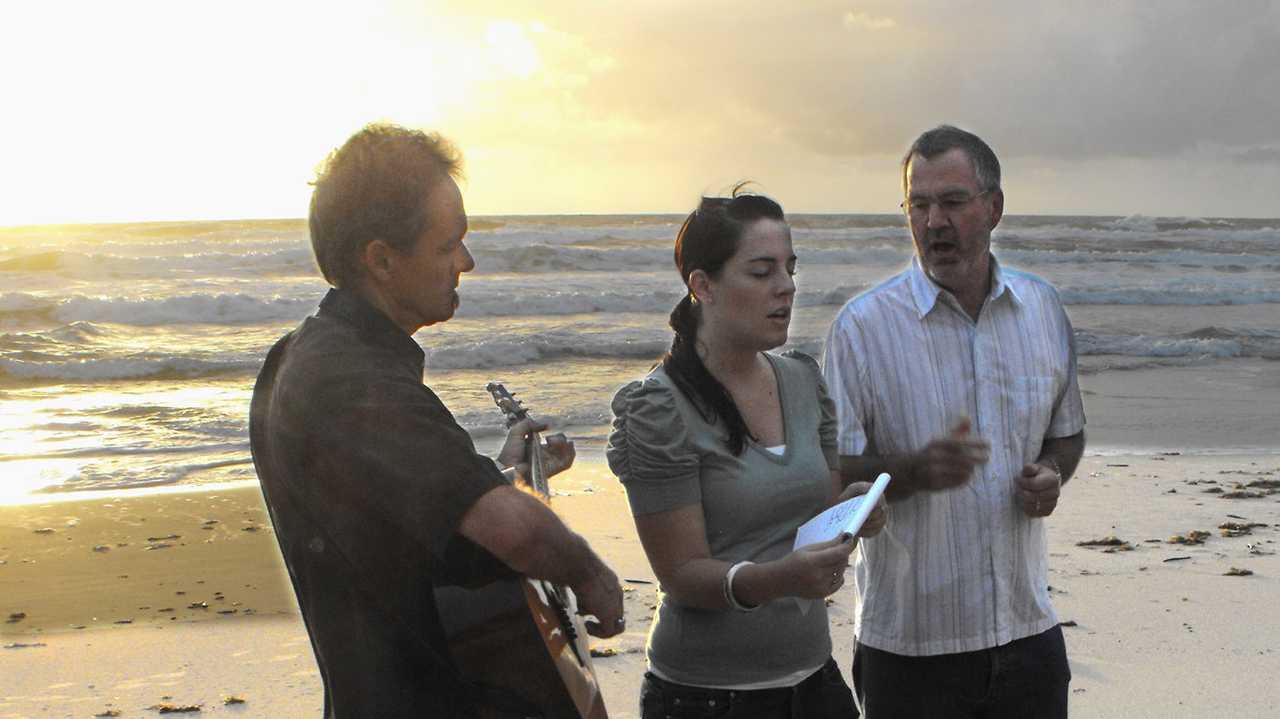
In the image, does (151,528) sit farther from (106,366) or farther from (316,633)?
(106,366)

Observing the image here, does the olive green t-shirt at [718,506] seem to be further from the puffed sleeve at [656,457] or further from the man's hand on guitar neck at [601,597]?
the man's hand on guitar neck at [601,597]

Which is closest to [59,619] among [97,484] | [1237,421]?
[97,484]

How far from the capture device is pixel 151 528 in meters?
7.85

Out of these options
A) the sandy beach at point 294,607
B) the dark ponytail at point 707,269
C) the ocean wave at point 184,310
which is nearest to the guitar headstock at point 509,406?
the dark ponytail at point 707,269

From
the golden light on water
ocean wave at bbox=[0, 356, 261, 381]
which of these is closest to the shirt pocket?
the golden light on water

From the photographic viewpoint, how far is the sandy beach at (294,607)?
5008mm

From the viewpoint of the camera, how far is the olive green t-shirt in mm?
2779

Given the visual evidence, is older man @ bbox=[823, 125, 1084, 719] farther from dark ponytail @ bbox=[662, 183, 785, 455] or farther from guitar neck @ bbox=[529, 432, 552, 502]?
guitar neck @ bbox=[529, 432, 552, 502]

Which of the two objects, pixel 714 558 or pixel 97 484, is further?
pixel 97 484

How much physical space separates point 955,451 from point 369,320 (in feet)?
4.79

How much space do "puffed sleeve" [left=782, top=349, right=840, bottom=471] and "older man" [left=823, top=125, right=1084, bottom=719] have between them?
0.02 metres

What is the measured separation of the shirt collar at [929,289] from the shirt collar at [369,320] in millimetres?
1452

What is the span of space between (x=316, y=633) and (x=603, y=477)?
22.5ft

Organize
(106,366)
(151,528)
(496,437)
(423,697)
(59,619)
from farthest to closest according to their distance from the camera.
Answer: (106,366), (496,437), (151,528), (59,619), (423,697)
